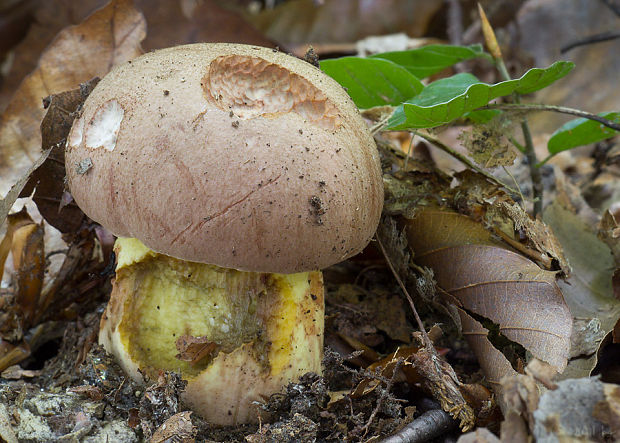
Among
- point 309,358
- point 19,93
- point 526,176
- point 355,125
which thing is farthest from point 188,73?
point 526,176

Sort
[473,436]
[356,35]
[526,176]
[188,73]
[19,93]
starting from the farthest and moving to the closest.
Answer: [356,35], [526,176], [19,93], [188,73], [473,436]

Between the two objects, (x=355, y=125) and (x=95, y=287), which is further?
(x=95, y=287)

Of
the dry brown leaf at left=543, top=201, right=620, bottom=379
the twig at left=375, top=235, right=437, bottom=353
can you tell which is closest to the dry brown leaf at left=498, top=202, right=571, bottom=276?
the dry brown leaf at left=543, top=201, right=620, bottom=379

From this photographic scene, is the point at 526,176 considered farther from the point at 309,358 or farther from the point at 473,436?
the point at 473,436

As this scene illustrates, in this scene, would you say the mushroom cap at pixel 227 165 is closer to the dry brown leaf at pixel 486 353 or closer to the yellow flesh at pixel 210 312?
the yellow flesh at pixel 210 312

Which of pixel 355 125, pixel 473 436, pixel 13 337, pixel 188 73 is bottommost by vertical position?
pixel 473 436

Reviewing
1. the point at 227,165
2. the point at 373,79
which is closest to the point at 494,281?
the point at 373,79

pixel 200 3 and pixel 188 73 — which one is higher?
pixel 188 73
